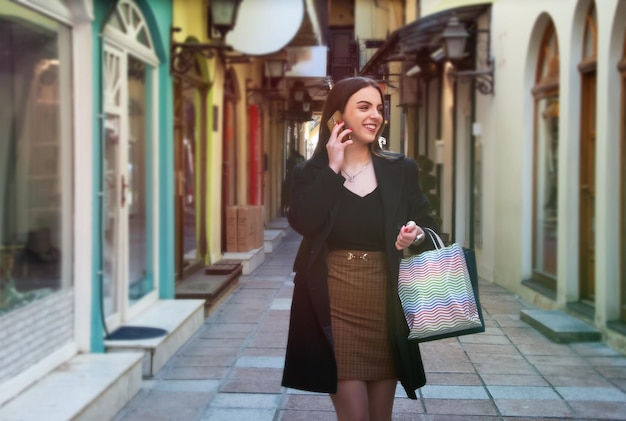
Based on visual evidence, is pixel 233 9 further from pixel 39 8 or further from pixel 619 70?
pixel 619 70

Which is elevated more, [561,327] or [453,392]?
[561,327]

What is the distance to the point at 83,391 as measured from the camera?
4645 millimetres

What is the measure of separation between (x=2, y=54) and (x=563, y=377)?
4185mm

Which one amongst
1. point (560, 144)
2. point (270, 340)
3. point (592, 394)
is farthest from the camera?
point (560, 144)

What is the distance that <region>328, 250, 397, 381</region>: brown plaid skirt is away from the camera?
3.07 m

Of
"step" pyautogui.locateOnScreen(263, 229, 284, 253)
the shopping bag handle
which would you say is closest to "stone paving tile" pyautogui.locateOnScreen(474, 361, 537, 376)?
"step" pyautogui.locateOnScreen(263, 229, 284, 253)

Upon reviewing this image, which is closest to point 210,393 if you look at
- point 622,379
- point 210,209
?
point 622,379

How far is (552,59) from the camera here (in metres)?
9.01

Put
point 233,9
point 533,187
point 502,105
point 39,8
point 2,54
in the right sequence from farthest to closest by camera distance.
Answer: point 502,105 → point 533,187 → point 233,9 → point 39,8 → point 2,54

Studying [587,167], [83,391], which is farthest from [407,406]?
[587,167]

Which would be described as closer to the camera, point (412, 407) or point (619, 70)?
point (412, 407)

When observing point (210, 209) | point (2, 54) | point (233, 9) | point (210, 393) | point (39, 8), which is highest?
point (233, 9)

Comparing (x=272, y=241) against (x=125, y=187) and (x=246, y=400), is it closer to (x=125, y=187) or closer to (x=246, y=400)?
(x=125, y=187)

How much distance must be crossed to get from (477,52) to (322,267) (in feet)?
28.3
